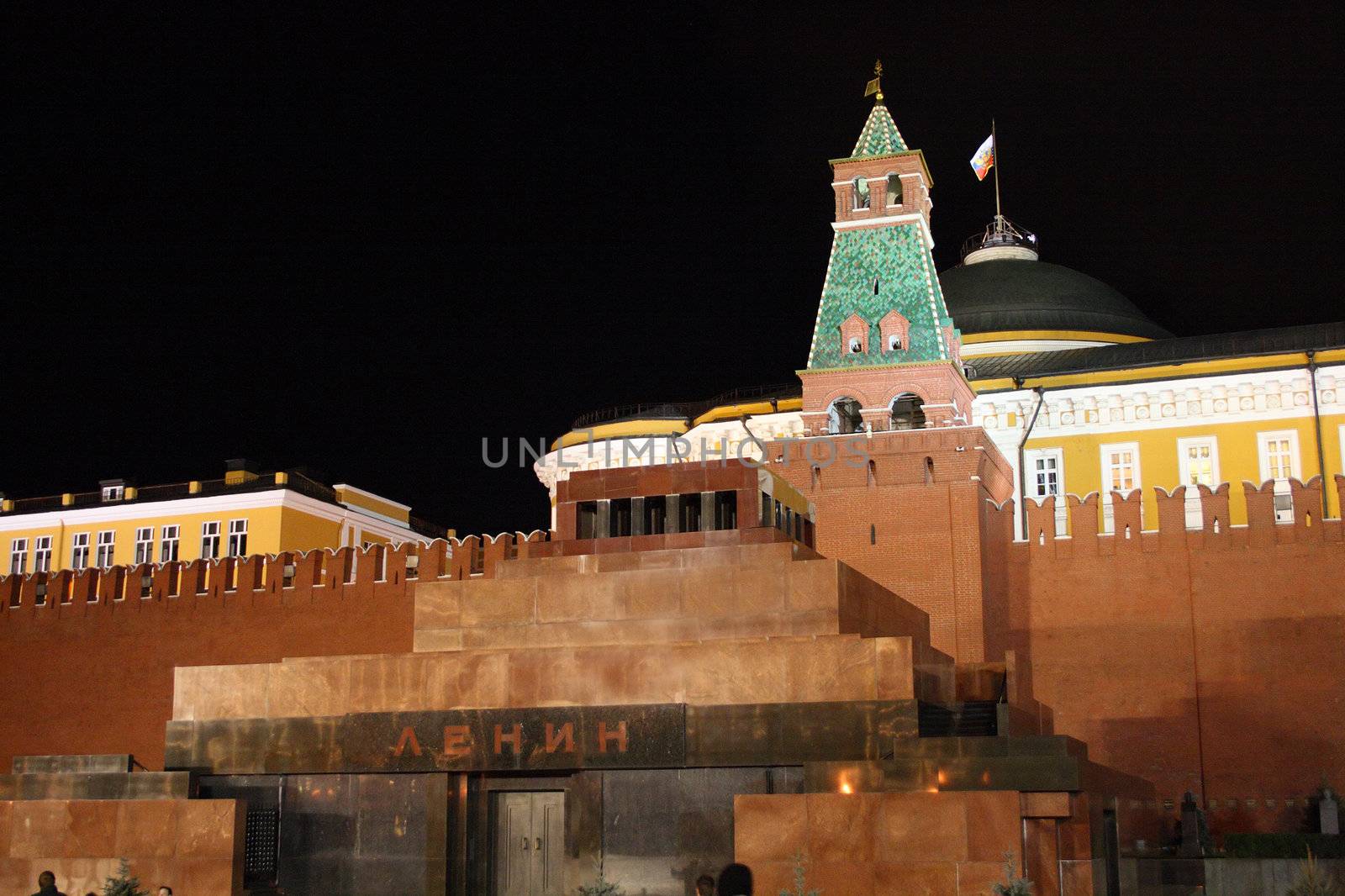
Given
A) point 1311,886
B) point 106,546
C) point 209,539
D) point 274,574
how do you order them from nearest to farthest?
point 1311,886
point 274,574
point 209,539
point 106,546

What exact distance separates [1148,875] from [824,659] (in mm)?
6303

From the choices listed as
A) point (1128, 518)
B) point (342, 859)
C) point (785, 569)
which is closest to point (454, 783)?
point (342, 859)

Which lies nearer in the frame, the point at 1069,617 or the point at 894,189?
the point at 1069,617

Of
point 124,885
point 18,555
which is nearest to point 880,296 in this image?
point 124,885

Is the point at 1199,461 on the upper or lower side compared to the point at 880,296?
lower

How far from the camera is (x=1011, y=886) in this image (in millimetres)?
15172

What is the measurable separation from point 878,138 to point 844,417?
4.94m

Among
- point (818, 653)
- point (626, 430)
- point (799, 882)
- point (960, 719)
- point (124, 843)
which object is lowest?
point (799, 882)

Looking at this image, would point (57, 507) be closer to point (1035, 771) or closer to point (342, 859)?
point (342, 859)

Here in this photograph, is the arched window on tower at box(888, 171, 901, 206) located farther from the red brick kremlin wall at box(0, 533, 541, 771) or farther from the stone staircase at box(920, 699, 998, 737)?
the stone staircase at box(920, 699, 998, 737)

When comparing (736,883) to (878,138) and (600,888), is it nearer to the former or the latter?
(600,888)

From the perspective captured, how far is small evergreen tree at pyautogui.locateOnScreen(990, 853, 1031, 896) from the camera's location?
15.1 metres

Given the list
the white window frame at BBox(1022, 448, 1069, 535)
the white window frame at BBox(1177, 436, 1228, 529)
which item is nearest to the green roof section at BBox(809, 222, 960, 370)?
the white window frame at BBox(1022, 448, 1069, 535)

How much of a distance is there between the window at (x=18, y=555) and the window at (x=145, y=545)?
3044mm
